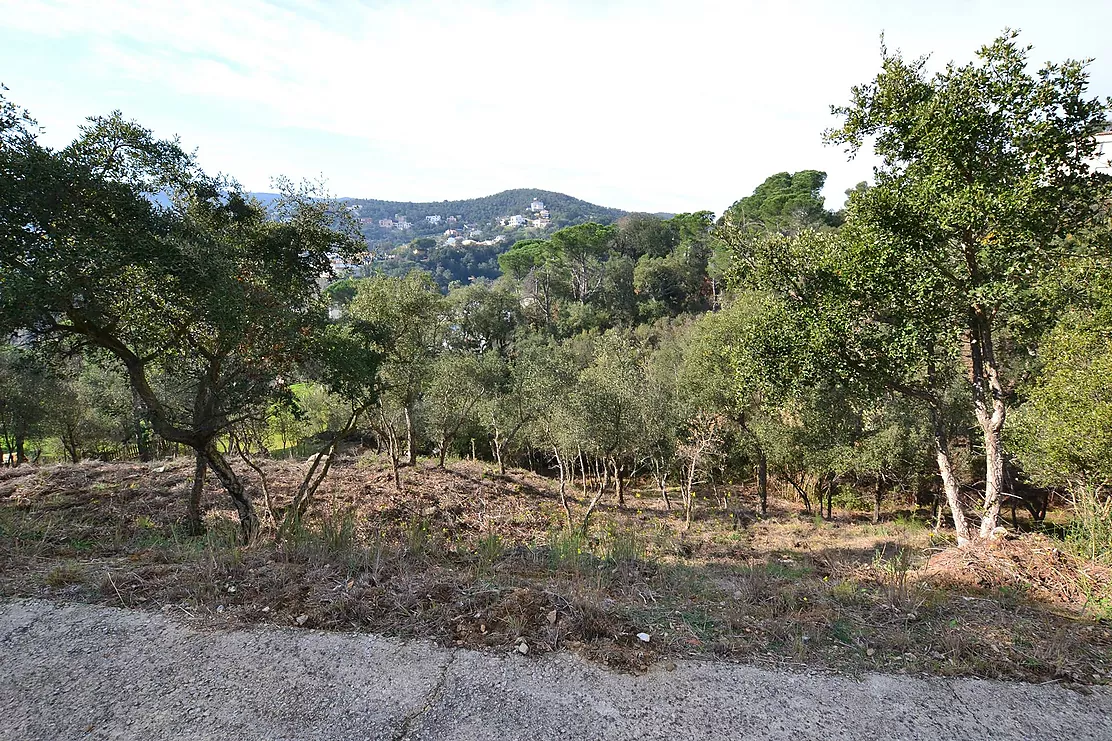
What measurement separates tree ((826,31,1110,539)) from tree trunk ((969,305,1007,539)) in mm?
22

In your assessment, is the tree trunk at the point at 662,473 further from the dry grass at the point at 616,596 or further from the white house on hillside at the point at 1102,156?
the white house on hillside at the point at 1102,156

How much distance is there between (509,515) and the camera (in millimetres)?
16234


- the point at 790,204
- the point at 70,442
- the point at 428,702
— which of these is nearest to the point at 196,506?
the point at 428,702

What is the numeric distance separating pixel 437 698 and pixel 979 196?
31.2 ft

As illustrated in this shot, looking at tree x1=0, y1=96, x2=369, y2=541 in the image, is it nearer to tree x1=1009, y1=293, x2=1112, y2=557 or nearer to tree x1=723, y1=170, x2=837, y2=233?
tree x1=1009, y1=293, x2=1112, y2=557

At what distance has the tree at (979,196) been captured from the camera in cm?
737

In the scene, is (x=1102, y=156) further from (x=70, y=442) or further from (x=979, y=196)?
(x=70, y=442)

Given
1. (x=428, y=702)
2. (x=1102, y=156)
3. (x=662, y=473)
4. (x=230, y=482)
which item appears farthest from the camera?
(x=662, y=473)

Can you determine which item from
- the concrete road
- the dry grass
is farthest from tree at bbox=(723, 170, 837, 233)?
the concrete road

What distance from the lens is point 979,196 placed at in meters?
7.28

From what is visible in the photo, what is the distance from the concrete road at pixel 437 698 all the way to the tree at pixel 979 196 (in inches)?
254

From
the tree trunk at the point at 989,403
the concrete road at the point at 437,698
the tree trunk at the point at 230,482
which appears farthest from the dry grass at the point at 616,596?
the tree trunk at the point at 230,482

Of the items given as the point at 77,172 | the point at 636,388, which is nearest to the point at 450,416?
the point at 636,388

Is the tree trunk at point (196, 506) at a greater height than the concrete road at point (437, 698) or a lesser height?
lesser
